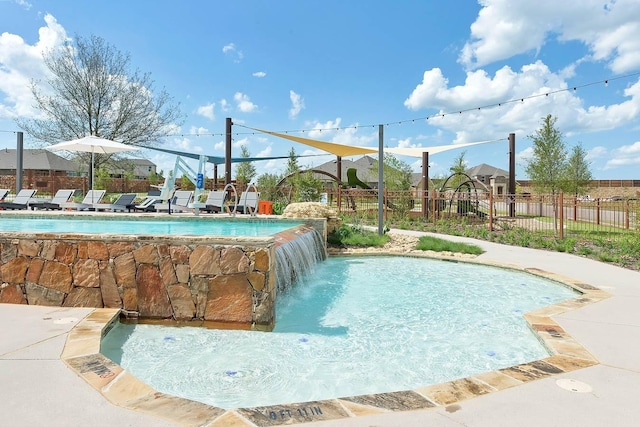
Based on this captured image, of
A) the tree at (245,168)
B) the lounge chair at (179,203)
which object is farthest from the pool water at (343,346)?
the tree at (245,168)

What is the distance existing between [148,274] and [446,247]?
6.40 metres

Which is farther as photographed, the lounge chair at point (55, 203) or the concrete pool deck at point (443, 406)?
the lounge chair at point (55, 203)

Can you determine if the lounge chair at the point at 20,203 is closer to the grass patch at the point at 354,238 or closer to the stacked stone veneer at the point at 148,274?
the grass patch at the point at 354,238

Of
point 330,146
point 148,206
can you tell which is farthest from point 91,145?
point 330,146

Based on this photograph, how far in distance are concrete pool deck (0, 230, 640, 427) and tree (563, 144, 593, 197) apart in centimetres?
1917

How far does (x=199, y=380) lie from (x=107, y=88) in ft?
72.6

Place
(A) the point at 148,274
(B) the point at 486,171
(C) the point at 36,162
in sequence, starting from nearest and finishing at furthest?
1. (A) the point at 148,274
2. (C) the point at 36,162
3. (B) the point at 486,171

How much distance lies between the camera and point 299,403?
7.11 ft

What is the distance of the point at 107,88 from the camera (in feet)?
68.6

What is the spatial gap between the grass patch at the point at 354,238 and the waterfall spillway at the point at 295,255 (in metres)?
1.32

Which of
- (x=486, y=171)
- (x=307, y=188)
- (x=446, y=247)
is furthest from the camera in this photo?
(x=486, y=171)

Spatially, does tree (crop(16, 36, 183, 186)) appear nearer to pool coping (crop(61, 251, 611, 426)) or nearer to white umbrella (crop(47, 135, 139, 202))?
white umbrella (crop(47, 135, 139, 202))

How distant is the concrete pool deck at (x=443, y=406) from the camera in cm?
198

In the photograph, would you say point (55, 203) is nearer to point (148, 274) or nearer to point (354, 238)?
point (354, 238)
